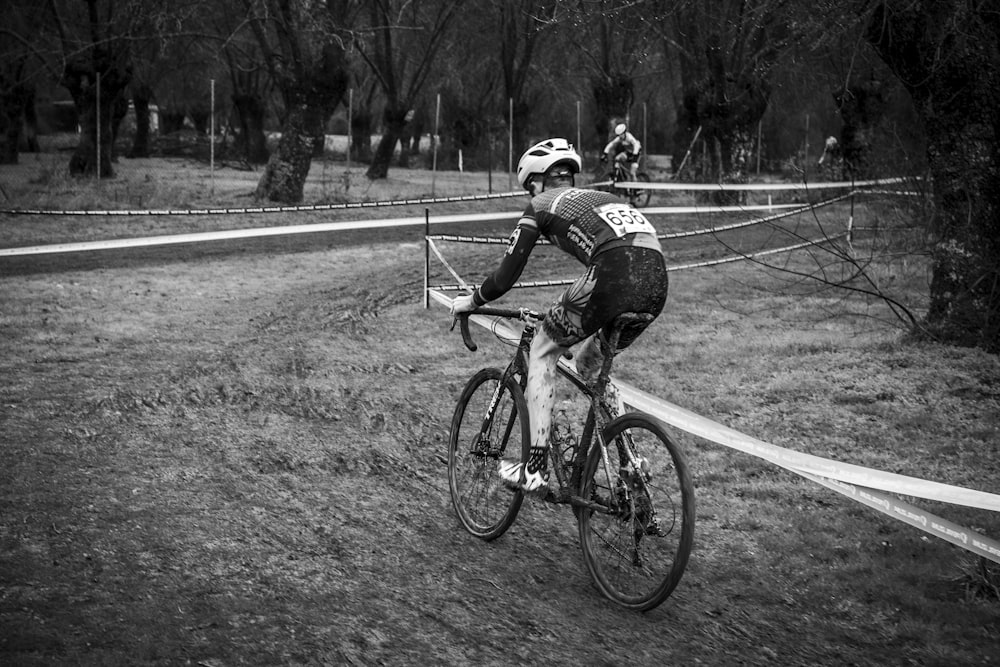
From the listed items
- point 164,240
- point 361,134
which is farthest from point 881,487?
point 361,134

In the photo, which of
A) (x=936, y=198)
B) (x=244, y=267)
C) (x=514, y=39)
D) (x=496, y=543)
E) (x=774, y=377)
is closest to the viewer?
(x=496, y=543)

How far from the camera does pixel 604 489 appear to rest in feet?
16.5

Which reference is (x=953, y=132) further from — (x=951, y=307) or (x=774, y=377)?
(x=774, y=377)

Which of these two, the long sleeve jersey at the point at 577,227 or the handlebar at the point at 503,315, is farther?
the handlebar at the point at 503,315

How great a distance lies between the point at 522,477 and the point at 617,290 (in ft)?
3.46

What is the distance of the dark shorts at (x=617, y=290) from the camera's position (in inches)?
194

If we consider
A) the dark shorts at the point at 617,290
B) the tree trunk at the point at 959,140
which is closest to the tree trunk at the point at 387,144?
the tree trunk at the point at 959,140

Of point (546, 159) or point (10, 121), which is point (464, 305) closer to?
point (546, 159)

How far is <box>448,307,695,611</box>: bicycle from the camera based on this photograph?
477 cm

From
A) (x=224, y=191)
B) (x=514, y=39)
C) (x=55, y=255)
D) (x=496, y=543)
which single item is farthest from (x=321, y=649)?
(x=514, y=39)

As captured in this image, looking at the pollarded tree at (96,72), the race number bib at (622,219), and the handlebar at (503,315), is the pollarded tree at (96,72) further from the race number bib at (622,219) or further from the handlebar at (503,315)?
the race number bib at (622,219)

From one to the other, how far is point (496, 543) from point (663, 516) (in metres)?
1.04

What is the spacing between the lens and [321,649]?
439 cm

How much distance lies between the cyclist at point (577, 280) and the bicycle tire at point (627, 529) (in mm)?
333
